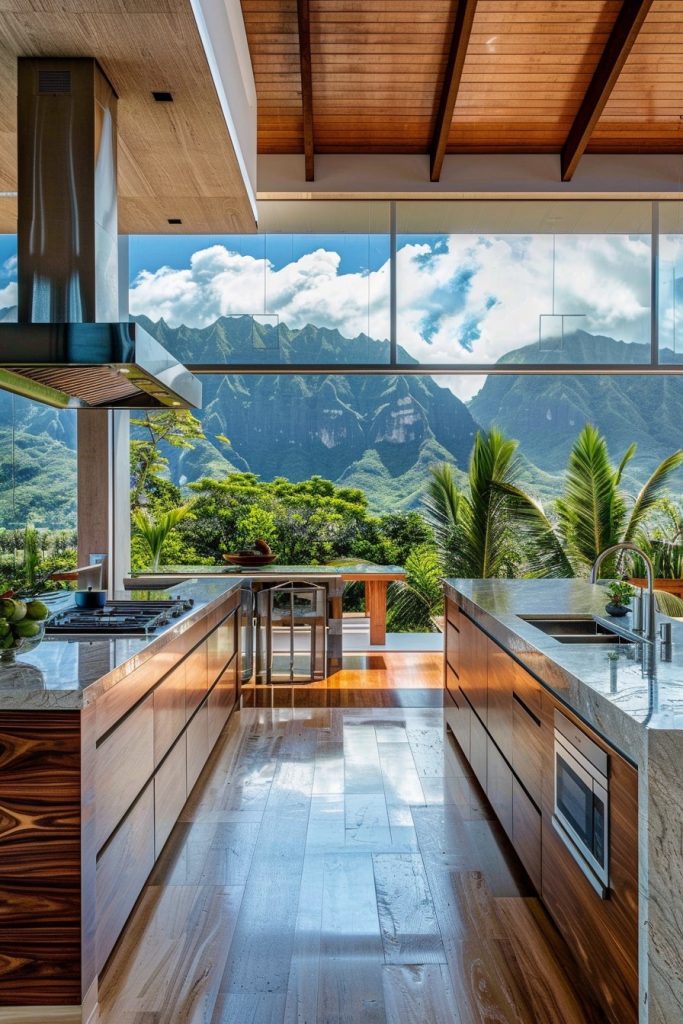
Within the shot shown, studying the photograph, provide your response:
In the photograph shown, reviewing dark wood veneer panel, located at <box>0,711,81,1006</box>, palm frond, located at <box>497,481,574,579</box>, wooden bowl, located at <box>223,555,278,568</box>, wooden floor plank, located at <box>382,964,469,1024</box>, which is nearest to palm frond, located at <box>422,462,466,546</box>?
palm frond, located at <box>497,481,574,579</box>

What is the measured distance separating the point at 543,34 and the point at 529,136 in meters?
0.88

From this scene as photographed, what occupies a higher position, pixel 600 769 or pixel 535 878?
pixel 600 769

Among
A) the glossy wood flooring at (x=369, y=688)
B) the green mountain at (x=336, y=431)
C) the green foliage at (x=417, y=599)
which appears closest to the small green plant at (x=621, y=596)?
the glossy wood flooring at (x=369, y=688)

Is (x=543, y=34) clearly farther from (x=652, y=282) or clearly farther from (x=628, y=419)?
(x=628, y=419)

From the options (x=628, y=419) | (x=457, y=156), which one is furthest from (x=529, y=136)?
(x=628, y=419)

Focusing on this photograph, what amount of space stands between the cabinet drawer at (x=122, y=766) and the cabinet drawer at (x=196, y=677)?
0.63 meters

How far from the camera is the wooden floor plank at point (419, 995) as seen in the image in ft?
6.37

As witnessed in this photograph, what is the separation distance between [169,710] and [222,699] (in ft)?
4.76

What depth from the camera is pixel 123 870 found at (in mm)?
2189

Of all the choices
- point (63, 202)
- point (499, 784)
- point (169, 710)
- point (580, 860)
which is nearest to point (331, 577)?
point (499, 784)

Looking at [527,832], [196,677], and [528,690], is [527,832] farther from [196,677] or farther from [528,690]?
[196,677]

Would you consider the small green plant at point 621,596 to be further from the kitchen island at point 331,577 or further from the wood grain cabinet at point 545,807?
the kitchen island at point 331,577

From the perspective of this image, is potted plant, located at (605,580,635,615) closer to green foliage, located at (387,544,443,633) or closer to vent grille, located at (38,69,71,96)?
vent grille, located at (38,69,71,96)

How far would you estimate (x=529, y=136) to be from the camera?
6.03 metres
